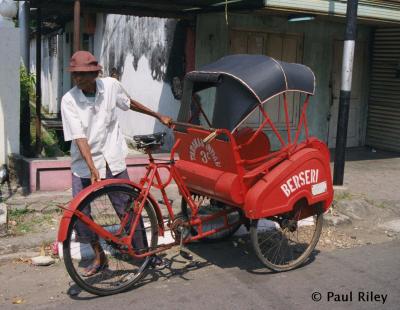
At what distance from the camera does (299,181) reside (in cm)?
471

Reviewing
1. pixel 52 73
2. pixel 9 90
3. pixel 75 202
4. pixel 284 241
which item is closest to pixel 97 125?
pixel 75 202

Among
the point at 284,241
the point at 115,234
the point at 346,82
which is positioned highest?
Result: the point at 346,82

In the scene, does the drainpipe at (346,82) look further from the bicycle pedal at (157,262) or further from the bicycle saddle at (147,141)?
the bicycle saddle at (147,141)

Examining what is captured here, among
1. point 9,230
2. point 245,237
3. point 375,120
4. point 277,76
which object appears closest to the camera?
point 277,76

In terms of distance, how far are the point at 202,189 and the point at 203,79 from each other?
102cm

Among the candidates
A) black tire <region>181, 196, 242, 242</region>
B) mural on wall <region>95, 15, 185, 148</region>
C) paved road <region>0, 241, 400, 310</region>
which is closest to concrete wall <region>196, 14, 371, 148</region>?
mural on wall <region>95, 15, 185, 148</region>

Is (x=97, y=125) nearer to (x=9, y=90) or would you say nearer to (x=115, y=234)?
(x=115, y=234)

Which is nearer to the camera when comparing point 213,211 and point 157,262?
point 157,262

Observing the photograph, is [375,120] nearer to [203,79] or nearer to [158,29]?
[158,29]

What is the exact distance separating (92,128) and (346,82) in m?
3.88

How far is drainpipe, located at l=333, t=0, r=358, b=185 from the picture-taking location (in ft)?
22.1

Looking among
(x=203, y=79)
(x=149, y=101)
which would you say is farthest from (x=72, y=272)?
(x=149, y=101)

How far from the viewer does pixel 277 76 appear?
14.9 ft

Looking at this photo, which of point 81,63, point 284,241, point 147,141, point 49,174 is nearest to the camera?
point 81,63
